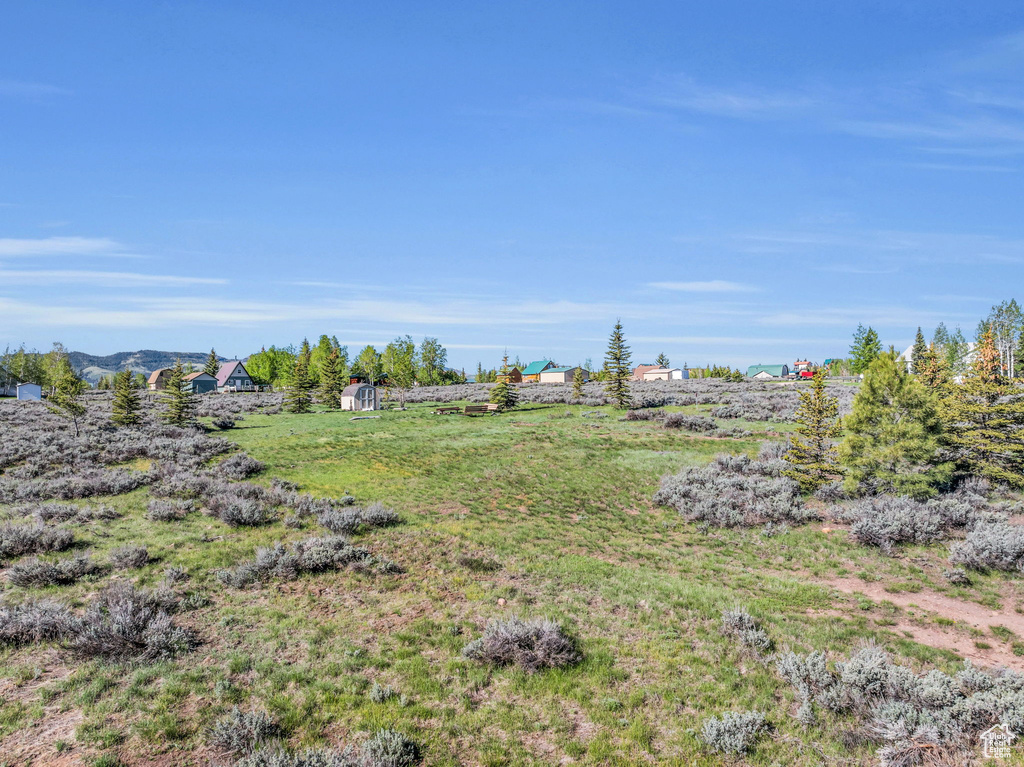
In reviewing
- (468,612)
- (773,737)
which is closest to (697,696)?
(773,737)

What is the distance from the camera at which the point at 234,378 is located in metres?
100

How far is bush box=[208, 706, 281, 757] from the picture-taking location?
7.27 m

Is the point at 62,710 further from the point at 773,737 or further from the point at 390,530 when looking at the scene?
the point at 773,737

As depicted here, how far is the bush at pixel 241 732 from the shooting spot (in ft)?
23.9

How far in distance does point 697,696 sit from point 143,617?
10.7 meters

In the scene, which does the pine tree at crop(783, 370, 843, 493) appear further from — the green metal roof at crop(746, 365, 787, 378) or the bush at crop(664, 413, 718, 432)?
the green metal roof at crop(746, 365, 787, 378)

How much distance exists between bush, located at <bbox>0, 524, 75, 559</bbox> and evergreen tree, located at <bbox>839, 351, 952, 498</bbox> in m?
26.9

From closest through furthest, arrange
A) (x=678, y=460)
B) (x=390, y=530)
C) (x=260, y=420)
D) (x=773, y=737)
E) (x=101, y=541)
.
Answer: (x=773, y=737) < (x=101, y=541) < (x=390, y=530) < (x=678, y=460) < (x=260, y=420)

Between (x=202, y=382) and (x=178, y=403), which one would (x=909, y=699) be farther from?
(x=202, y=382)

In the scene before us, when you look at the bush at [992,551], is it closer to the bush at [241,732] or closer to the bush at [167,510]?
the bush at [241,732]

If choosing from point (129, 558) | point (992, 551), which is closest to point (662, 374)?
point (992, 551)

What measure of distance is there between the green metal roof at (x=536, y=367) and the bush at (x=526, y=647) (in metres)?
124

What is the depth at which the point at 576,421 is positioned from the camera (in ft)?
138

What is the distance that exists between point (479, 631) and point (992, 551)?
14.8 metres
